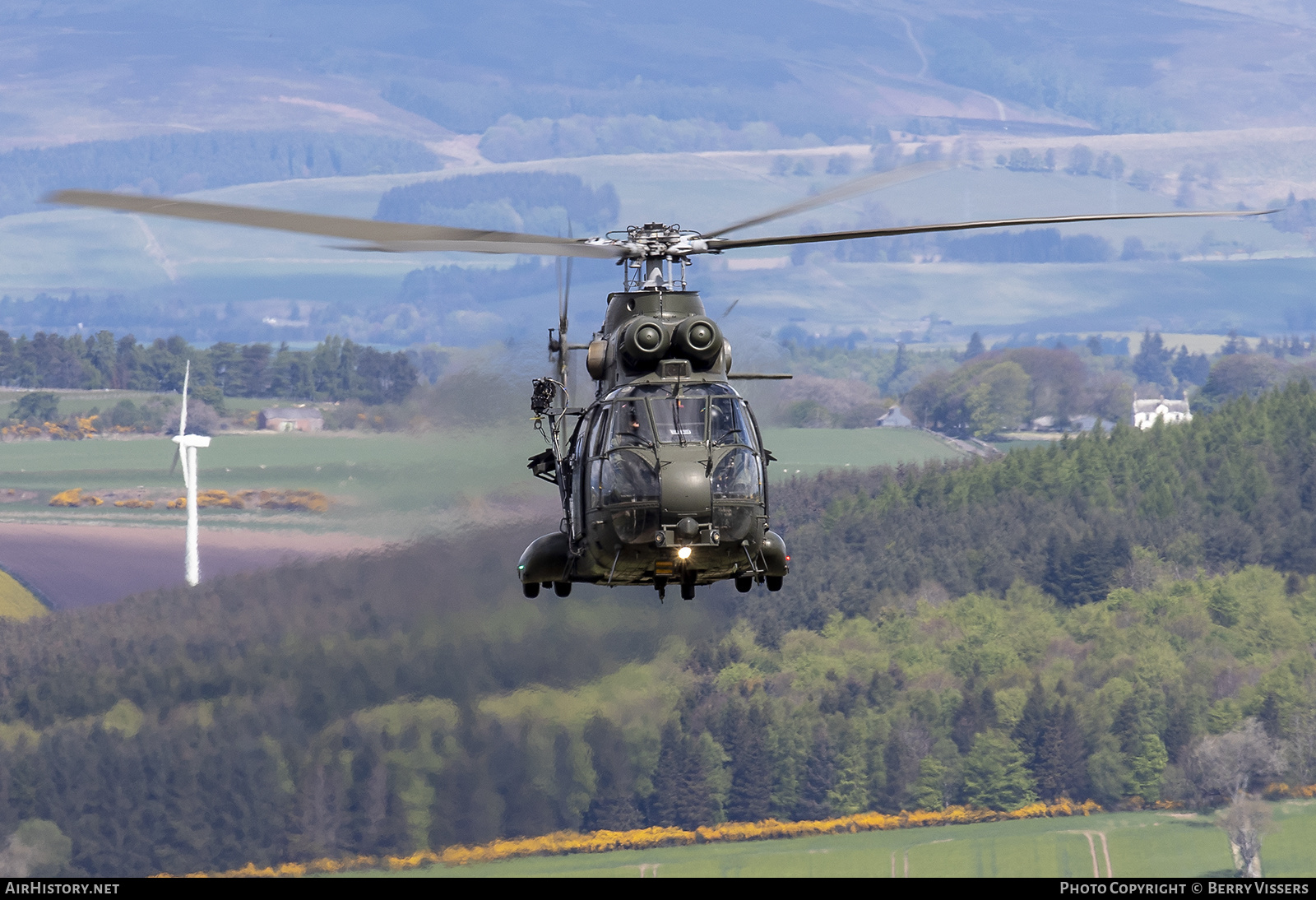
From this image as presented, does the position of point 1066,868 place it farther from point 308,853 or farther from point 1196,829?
point 308,853

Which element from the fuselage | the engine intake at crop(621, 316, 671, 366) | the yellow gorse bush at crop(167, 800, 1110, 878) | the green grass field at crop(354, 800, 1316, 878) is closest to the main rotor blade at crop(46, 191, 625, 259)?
the engine intake at crop(621, 316, 671, 366)

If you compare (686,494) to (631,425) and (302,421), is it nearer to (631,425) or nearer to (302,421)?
(631,425)

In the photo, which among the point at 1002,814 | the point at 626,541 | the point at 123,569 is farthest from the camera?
the point at 1002,814

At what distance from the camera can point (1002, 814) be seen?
598ft

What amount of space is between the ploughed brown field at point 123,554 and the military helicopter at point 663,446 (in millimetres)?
86797

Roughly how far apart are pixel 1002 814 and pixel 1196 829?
1985 centimetres

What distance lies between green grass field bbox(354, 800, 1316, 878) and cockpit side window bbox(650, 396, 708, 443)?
122 m

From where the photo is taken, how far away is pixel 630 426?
1332 inches

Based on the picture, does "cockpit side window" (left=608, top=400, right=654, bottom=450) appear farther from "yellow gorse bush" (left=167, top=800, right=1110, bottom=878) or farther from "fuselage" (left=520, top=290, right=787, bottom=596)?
"yellow gorse bush" (left=167, top=800, right=1110, bottom=878)

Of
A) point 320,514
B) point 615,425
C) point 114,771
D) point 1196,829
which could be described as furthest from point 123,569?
point 615,425

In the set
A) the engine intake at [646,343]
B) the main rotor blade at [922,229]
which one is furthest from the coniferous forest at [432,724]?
the main rotor blade at [922,229]

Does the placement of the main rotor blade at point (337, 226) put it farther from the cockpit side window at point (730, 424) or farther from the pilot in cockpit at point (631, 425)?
the cockpit side window at point (730, 424)

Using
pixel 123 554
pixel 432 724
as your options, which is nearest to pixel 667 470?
pixel 432 724

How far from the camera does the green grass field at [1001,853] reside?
164125mm
